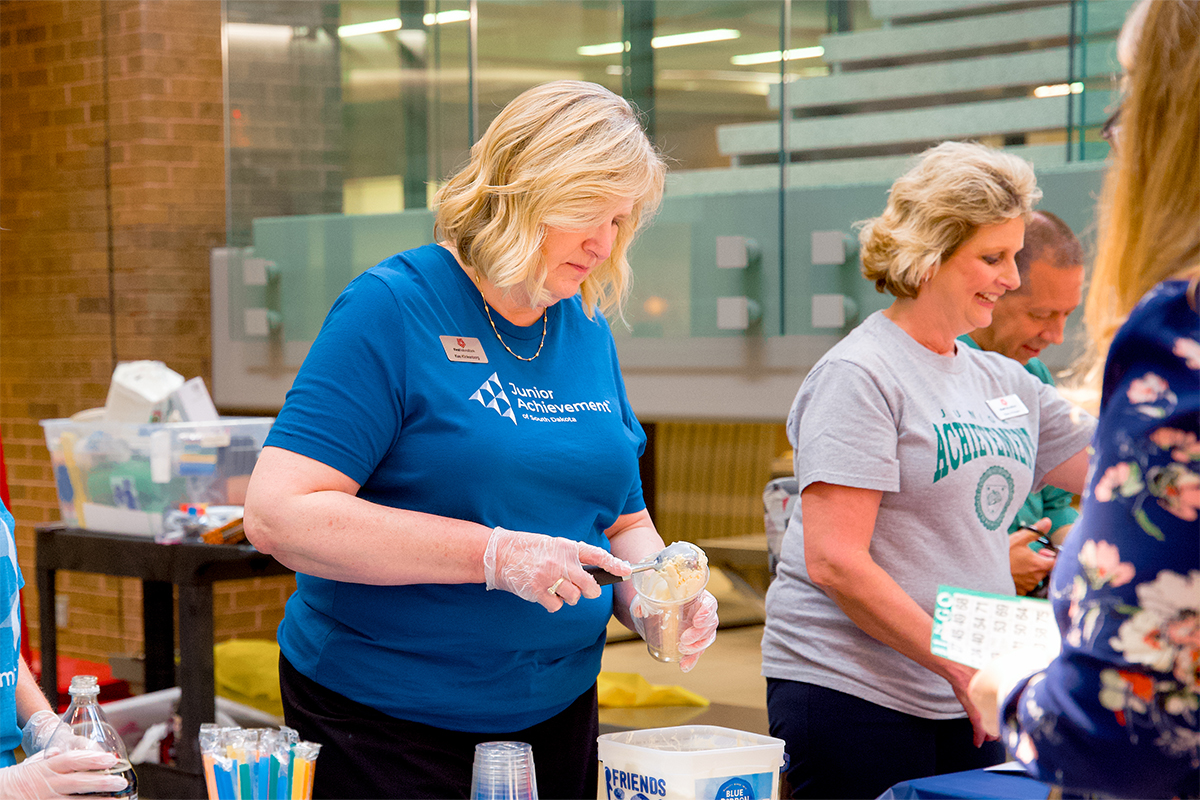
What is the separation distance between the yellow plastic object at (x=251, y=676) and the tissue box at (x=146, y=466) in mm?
1083

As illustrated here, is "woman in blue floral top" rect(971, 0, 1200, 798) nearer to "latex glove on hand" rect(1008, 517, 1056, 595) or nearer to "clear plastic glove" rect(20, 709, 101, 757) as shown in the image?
"clear plastic glove" rect(20, 709, 101, 757)

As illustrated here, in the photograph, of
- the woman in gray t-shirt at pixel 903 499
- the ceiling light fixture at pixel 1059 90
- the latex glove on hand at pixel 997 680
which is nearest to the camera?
the latex glove on hand at pixel 997 680

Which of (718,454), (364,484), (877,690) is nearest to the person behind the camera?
(364,484)

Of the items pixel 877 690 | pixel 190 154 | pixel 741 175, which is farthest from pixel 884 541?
pixel 190 154

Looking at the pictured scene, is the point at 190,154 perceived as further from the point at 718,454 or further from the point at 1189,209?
the point at 1189,209

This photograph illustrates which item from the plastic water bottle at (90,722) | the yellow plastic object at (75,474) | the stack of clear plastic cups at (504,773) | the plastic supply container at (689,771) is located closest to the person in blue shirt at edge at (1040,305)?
the plastic supply container at (689,771)

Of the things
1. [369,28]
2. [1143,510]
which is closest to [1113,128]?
[1143,510]

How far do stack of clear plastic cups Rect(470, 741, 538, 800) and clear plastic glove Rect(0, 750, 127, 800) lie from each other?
37cm

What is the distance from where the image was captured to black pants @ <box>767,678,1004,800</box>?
1674 mm

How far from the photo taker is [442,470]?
141 cm

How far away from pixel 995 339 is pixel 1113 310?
140 cm

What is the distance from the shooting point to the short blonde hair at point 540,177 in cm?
146

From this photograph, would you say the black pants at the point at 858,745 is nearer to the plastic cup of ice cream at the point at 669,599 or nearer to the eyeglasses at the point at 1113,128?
the plastic cup of ice cream at the point at 669,599

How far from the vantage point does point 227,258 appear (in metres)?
Result: 4.87
